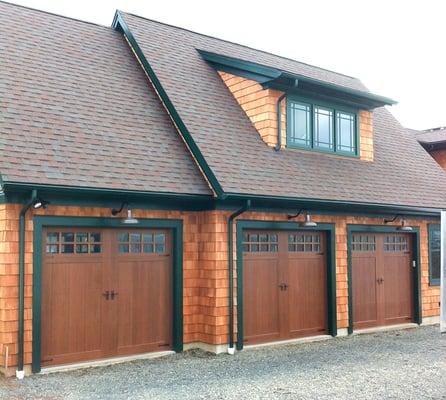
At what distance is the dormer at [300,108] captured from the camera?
1145 centimetres

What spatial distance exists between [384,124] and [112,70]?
25.3 ft

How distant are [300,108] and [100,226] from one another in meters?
5.15

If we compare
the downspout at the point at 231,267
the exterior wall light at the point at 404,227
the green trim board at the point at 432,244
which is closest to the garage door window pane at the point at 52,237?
the downspout at the point at 231,267

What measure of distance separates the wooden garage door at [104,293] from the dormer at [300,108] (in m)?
3.42

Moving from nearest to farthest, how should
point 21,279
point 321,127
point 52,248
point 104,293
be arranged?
point 21,279 < point 52,248 < point 104,293 < point 321,127

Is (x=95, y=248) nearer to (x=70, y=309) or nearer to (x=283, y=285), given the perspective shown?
(x=70, y=309)

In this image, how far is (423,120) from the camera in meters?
55.0

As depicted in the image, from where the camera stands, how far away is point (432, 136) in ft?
61.4

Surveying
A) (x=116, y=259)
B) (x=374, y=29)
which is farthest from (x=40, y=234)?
(x=374, y=29)

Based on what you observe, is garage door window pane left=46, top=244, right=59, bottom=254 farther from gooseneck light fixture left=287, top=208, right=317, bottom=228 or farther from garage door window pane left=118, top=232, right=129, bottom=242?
gooseneck light fixture left=287, top=208, right=317, bottom=228

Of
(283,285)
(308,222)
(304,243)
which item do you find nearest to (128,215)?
(283,285)

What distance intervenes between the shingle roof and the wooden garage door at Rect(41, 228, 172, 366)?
11.4m

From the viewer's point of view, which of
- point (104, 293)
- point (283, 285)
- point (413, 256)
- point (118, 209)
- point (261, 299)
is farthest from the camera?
point (413, 256)

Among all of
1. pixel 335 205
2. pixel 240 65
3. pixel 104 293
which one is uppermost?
pixel 240 65
